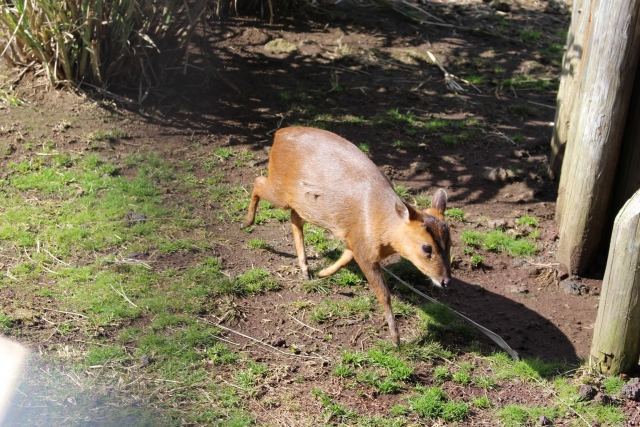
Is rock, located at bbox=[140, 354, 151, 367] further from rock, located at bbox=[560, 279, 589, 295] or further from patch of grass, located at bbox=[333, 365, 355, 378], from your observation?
rock, located at bbox=[560, 279, 589, 295]

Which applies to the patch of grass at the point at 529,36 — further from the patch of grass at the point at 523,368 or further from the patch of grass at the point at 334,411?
the patch of grass at the point at 334,411

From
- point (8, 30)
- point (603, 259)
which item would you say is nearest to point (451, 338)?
point (603, 259)

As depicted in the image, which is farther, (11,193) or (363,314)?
(11,193)

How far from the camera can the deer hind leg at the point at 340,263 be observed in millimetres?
5832

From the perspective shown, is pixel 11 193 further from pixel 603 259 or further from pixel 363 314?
pixel 603 259

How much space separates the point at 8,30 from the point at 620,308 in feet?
21.8

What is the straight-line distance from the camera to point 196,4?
8367 mm

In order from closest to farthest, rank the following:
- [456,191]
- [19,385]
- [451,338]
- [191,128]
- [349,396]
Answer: [19,385] < [349,396] < [451,338] < [456,191] < [191,128]

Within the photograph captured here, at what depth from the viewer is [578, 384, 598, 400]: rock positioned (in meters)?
4.85

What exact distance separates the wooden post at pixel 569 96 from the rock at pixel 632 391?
2.30 meters

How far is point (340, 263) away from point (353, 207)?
53 centimetres

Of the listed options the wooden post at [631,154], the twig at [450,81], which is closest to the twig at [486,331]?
the wooden post at [631,154]

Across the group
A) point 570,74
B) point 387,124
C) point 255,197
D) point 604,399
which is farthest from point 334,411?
point 387,124

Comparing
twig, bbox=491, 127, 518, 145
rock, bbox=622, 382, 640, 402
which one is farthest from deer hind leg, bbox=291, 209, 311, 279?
twig, bbox=491, 127, 518, 145
